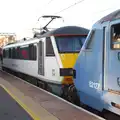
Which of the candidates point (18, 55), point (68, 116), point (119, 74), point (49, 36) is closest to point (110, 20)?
point (119, 74)

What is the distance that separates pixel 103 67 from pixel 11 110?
3.77 metres

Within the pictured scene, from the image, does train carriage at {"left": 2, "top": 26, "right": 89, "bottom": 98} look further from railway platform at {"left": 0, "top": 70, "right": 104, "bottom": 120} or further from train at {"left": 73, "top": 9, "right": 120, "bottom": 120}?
train at {"left": 73, "top": 9, "right": 120, "bottom": 120}

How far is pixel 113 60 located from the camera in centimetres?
720

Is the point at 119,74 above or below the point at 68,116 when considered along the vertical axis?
above

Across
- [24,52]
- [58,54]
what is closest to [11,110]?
[58,54]

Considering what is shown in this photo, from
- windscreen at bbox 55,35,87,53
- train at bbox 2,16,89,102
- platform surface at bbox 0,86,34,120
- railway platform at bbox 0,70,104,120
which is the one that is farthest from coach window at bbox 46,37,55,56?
platform surface at bbox 0,86,34,120

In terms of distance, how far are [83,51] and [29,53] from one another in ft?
36.9

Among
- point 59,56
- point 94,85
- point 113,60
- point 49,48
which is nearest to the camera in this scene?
point 113,60

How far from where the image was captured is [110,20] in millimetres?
7535

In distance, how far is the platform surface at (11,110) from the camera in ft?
30.2

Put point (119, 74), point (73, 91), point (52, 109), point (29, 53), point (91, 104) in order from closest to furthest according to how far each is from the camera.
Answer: point (119, 74)
point (91, 104)
point (52, 109)
point (73, 91)
point (29, 53)

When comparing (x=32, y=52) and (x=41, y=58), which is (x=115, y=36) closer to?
(x=41, y=58)

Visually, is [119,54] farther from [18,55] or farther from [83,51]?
[18,55]

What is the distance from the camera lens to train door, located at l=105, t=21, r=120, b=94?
702 centimetres
